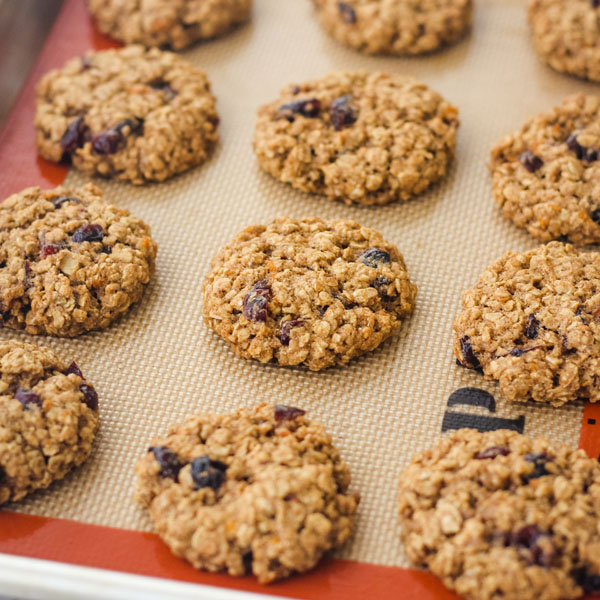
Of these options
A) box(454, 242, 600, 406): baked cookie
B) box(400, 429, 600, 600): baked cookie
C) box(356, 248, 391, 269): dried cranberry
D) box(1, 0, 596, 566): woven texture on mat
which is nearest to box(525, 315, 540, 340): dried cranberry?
box(454, 242, 600, 406): baked cookie

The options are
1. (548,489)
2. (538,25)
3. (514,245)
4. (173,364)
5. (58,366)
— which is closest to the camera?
(548,489)

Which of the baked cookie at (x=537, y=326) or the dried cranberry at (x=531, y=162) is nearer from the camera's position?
the baked cookie at (x=537, y=326)

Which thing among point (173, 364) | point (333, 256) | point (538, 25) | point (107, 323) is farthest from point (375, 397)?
point (538, 25)

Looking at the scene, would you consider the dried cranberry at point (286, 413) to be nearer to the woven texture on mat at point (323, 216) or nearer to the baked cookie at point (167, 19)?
the woven texture on mat at point (323, 216)

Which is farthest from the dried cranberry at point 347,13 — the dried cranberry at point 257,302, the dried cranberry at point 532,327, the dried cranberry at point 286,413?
the dried cranberry at point 286,413

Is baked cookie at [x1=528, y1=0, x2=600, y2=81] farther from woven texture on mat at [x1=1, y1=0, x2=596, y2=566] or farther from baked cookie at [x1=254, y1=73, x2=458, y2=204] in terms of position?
baked cookie at [x1=254, y1=73, x2=458, y2=204]

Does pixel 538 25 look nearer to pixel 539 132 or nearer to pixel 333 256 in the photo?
pixel 539 132
